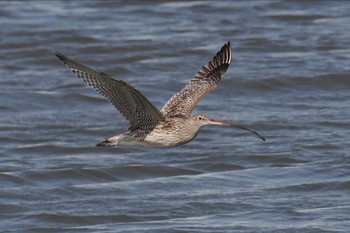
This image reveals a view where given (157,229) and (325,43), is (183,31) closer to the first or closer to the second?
(325,43)

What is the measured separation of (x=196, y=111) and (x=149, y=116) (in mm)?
5430

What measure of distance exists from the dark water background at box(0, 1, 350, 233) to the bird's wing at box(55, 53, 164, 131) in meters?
1.63

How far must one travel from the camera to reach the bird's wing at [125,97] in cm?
979

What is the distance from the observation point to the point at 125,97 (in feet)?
33.6

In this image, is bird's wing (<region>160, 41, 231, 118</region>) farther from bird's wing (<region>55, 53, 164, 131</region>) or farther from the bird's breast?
bird's wing (<region>55, 53, 164, 131</region>)

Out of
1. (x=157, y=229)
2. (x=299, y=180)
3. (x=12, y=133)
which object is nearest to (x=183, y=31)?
(x=12, y=133)

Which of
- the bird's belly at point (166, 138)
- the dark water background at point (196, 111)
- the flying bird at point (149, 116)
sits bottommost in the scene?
the dark water background at point (196, 111)

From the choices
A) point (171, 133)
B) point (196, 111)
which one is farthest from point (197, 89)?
point (196, 111)

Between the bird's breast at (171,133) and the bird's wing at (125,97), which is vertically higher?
the bird's wing at (125,97)

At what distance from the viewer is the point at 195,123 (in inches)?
425

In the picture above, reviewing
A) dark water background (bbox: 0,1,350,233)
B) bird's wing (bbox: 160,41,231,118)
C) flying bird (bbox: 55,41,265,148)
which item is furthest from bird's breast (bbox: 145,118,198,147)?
dark water background (bbox: 0,1,350,233)

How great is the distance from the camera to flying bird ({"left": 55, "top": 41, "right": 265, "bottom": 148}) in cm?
1006

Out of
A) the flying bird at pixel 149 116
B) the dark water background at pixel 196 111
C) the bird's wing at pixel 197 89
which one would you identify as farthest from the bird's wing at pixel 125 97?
the dark water background at pixel 196 111

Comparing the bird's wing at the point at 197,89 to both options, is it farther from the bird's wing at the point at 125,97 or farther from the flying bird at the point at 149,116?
the bird's wing at the point at 125,97
